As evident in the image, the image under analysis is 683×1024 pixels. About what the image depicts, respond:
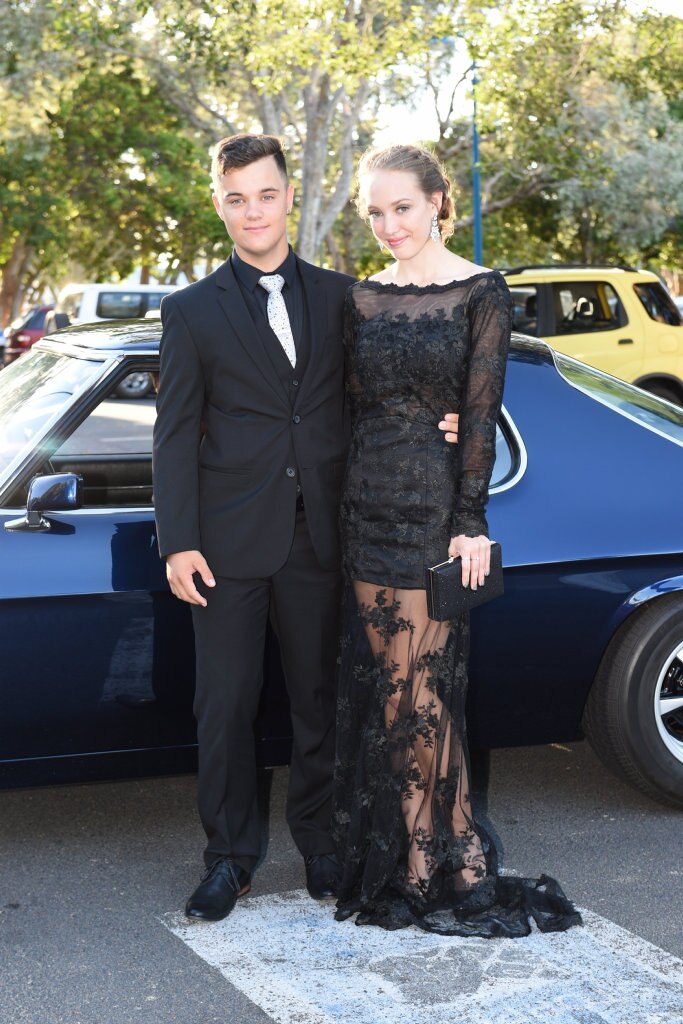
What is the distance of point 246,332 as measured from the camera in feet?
11.5

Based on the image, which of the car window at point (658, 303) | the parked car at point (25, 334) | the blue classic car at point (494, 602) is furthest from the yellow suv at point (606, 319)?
the parked car at point (25, 334)

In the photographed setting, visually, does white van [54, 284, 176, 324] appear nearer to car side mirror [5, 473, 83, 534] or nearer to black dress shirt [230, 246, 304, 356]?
car side mirror [5, 473, 83, 534]

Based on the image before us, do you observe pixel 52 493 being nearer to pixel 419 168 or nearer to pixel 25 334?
pixel 419 168

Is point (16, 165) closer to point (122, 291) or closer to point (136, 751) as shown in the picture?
point (122, 291)

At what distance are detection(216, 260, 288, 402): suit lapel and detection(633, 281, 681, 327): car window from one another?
10.7m

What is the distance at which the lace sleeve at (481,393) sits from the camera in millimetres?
3361

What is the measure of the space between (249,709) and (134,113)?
35252 millimetres

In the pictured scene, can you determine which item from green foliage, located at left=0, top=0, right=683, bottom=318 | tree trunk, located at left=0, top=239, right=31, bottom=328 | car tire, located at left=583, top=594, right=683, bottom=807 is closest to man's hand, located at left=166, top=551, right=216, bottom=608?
car tire, located at left=583, top=594, right=683, bottom=807

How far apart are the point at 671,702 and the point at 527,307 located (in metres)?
9.60

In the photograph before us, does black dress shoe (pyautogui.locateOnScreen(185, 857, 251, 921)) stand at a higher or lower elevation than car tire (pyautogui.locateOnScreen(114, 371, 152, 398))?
lower

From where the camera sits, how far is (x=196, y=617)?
3668 mm

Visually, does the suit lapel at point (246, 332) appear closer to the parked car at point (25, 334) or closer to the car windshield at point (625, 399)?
the car windshield at point (625, 399)

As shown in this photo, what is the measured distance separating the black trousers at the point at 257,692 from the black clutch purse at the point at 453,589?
37 cm

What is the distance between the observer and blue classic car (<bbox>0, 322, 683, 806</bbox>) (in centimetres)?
380
